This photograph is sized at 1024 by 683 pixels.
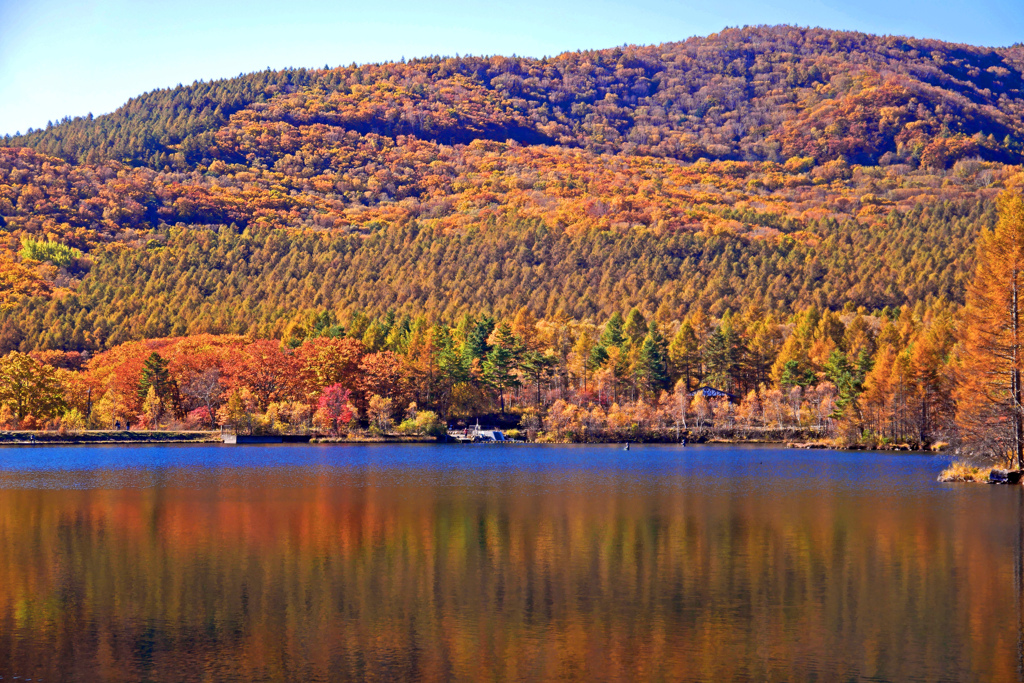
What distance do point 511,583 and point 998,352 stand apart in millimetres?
42163

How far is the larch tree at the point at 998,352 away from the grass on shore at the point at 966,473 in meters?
1.30

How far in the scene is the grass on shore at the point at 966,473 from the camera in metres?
60.8

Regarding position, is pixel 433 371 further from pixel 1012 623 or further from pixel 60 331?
pixel 1012 623

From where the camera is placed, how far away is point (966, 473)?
6162 centimetres

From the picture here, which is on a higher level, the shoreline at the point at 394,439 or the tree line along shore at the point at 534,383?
the tree line along shore at the point at 534,383

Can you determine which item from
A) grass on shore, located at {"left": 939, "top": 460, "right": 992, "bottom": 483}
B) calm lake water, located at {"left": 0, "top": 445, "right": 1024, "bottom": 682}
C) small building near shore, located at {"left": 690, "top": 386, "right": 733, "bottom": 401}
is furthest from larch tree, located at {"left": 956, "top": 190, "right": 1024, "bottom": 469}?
small building near shore, located at {"left": 690, "top": 386, "right": 733, "bottom": 401}

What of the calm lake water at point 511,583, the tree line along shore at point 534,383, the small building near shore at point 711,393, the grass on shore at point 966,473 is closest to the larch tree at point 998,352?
the grass on shore at point 966,473

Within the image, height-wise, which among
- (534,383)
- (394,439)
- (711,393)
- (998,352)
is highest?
(998,352)

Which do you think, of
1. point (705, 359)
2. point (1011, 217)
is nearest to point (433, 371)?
point (705, 359)

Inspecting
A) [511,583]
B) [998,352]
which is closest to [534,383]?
[998,352]

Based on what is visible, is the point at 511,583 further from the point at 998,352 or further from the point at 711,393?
the point at 711,393

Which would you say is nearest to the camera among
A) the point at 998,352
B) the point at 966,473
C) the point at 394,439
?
the point at 998,352

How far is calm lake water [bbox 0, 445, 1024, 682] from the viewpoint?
2222 cm

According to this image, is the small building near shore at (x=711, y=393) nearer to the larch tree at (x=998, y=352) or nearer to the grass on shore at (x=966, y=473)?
Result: the grass on shore at (x=966, y=473)
